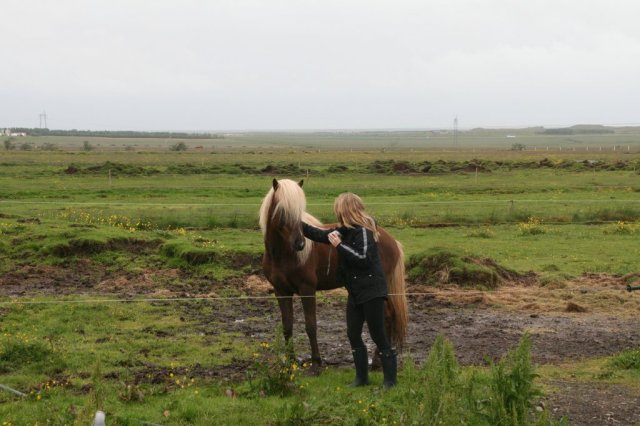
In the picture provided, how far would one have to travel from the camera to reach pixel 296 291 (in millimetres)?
8906

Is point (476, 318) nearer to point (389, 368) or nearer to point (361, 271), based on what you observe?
point (389, 368)

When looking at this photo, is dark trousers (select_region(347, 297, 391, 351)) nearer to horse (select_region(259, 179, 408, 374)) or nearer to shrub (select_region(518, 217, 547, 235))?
horse (select_region(259, 179, 408, 374))

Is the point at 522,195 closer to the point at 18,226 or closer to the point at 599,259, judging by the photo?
the point at 599,259

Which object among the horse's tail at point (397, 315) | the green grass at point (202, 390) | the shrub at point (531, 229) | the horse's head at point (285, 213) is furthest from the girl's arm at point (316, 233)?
the shrub at point (531, 229)

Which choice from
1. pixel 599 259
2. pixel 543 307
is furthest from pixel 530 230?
pixel 543 307

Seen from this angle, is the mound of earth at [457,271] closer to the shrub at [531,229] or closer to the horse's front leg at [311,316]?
the horse's front leg at [311,316]

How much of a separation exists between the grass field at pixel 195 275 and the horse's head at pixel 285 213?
59.5 inches

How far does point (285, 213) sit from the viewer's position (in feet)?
27.5

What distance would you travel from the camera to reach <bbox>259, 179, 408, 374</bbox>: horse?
333 inches

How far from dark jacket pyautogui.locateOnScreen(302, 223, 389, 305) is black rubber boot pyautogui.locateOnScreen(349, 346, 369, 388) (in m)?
0.64

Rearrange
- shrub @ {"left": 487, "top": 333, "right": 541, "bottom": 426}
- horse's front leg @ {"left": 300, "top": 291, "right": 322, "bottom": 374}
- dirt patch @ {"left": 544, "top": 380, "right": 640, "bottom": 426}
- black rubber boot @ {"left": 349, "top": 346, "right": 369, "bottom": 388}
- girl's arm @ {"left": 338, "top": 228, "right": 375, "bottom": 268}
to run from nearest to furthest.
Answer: shrub @ {"left": 487, "top": 333, "right": 541, "bottom": 426} < dirt patch @ {"left": 544, "top": 380, "right": 640, "bottom": 426} < girl's arm @ {"left": 338, "top": 228, "right": 375, "bottom": 268} < black rubber boot @ {"left": 349, "top": 346, "right": 369, "bottom": 388} < horse's front leg @ {"left": 300, "top": 291, "right": 322, "bottom": 374}

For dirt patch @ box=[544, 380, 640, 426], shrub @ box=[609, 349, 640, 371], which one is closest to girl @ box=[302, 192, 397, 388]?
dirt patch @ box=[544, 380, 640, 426]

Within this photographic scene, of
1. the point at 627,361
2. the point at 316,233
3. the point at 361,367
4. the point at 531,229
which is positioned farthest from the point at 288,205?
the point at 531,229

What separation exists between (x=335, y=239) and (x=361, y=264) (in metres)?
0.39
